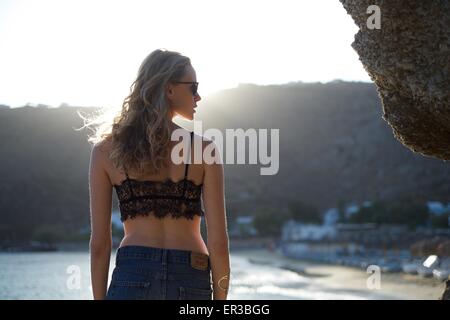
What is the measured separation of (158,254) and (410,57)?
3.06m

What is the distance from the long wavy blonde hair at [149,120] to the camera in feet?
9.52

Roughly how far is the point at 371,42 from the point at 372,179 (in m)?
79.5

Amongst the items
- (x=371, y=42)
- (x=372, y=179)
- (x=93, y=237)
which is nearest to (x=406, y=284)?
(x=371, y=42)

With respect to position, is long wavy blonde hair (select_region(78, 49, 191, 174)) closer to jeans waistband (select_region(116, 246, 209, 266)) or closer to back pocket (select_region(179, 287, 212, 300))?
jeans waistband (select_region(116, 246, 209, 266))

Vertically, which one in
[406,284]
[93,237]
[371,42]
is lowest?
[406,284]

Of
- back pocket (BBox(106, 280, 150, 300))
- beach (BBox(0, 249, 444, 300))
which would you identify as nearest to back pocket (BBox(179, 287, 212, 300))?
back pocket (BBox(106, 280, 150, 300))

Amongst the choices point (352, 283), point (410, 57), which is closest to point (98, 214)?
point (410, 57)

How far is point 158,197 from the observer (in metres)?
2.92

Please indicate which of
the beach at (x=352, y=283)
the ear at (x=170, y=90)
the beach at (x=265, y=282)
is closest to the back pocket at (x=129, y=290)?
the ear at (x=170, y=90)

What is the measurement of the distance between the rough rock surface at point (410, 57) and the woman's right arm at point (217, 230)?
2.75 m

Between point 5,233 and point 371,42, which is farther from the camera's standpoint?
point 5,233

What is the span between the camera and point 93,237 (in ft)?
9.78

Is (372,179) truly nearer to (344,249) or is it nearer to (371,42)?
(344,249)
